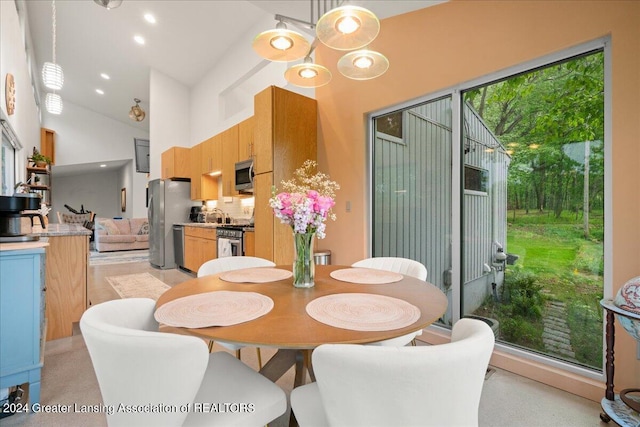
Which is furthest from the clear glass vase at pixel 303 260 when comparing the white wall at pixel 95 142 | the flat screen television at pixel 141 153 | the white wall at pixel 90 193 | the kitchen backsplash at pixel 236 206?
the white wall at pixel 90 193

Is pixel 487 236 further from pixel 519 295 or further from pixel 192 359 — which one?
pixel 192 359

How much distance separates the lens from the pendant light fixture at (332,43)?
1.49m

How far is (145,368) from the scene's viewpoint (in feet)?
2.62

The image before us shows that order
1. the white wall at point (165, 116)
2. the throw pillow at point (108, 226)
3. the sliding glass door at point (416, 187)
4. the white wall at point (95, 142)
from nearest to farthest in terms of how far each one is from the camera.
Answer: the sliding glass door at point (416, 187) < the white wall at point (165, 116) < the throw pillow at point (108, 226) < the white wall at point (95, 142)

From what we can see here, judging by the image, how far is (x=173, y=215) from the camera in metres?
5.78

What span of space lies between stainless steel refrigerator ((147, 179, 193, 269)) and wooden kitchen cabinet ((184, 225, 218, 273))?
624mm

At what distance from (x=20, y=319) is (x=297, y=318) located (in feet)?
5.74

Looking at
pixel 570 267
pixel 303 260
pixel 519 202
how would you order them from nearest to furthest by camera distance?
pixel 303 260 < pixel 570 267 < pixel 519 202

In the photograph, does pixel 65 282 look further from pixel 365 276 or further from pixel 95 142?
pixel 95 142

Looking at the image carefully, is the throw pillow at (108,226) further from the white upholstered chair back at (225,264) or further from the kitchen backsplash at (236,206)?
the white upholstered chair back at (225,264)

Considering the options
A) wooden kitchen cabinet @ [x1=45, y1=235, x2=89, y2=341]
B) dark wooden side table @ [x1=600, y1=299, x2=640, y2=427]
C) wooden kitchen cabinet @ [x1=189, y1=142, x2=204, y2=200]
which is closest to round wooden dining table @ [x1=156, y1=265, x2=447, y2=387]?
dark wooden side table @ [x1=600, y1=299, x2=640, y2=427]

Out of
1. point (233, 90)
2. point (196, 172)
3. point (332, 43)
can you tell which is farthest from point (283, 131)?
point (196, 172)

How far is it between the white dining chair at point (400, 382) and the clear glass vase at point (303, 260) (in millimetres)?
727

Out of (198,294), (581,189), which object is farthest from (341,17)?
(581,189)
